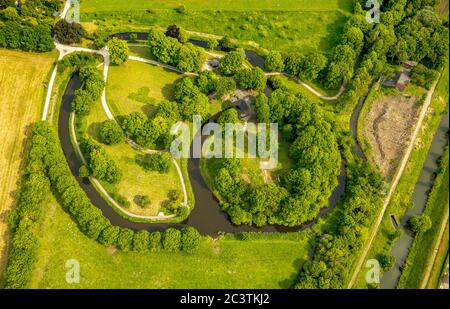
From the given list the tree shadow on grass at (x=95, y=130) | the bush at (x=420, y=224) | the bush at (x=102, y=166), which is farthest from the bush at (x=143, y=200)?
the bush at (x=420, y=224)

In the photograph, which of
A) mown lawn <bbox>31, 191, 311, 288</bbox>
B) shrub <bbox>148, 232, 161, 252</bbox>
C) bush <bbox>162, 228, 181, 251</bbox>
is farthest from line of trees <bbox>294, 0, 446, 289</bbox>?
shrub <bbox>148, 232, 161, 252</bbox>

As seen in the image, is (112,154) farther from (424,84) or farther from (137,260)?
(424,84)

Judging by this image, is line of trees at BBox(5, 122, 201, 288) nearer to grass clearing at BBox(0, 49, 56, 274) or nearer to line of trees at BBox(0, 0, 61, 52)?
grass clearing at BBox(0, 49, 56, 274)

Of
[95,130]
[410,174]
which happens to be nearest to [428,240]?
[410,174]

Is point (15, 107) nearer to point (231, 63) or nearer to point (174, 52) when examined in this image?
point (174, 52)

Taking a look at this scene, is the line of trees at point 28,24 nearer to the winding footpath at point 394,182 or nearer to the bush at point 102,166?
the bush at point 102,166
